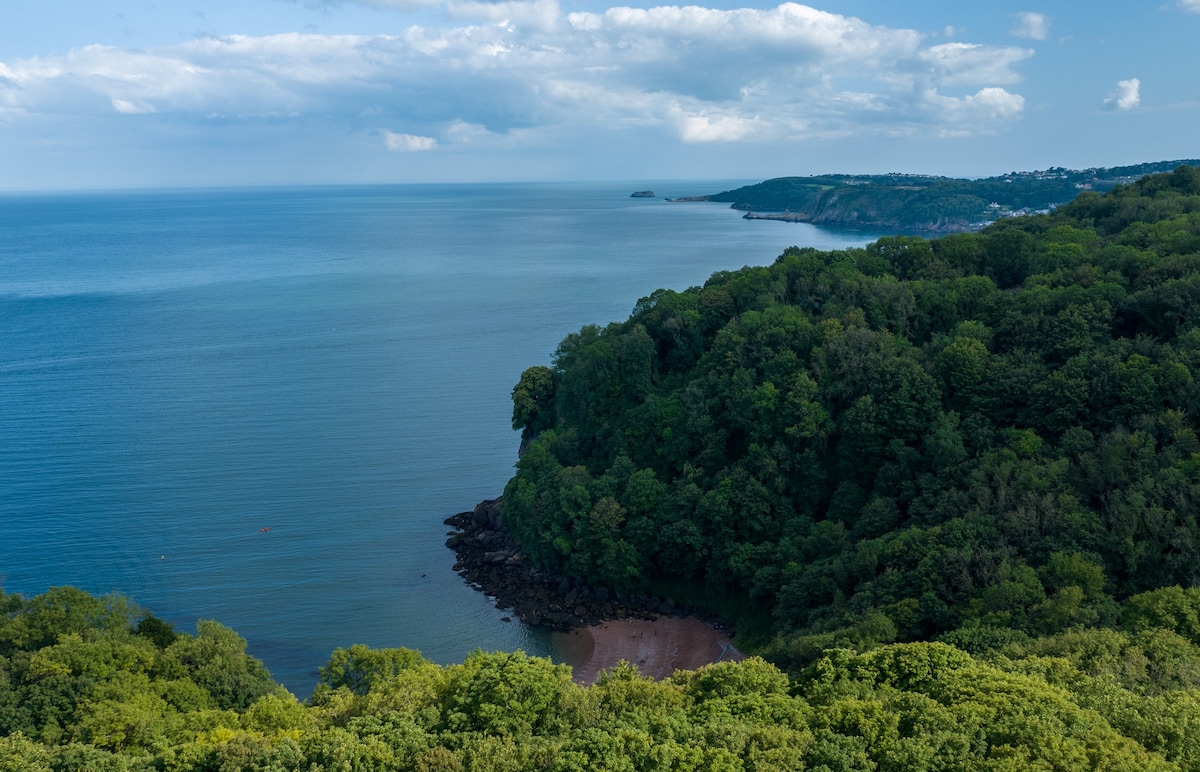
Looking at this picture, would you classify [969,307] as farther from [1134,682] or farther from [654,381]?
[1134,682]

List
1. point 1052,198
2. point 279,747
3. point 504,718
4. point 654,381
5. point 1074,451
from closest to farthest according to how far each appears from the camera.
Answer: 1. point 279,747
2. point 504,718
3. point 1074,451
4. point 654,381
5. point 1052,198

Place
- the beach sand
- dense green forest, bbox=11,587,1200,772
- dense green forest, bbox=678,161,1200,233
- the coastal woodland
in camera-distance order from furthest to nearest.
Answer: dense green forest, bbox=678,161,1200,233 < the beach sand < the coastal woodland < dense green forest, bbox=11,587,1200,772

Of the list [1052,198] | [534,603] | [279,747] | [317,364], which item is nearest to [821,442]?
[534,603]

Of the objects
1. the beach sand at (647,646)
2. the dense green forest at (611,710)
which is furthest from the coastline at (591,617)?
the dense green forest at (611,710)

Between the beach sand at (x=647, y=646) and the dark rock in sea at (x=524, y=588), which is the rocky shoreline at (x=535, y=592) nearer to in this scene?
the dark rock in sea at (x=524, y=588)

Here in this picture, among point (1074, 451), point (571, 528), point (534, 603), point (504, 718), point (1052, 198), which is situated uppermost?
point (1052, 198)

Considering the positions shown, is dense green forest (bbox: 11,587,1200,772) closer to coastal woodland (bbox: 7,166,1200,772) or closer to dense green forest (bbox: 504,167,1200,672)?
coastal woodland (bbox: 7,166,1200,772)

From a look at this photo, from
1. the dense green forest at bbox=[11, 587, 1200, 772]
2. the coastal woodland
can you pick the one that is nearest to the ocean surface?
the coastal woodland
